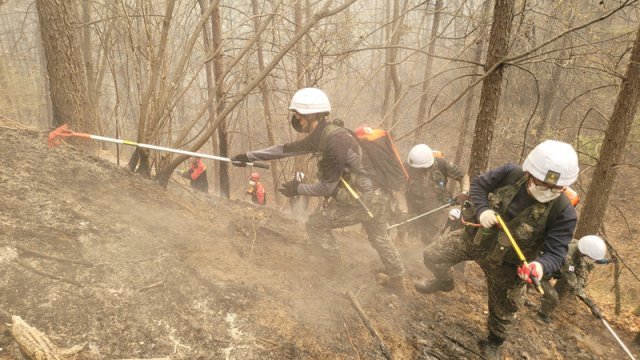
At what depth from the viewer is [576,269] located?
192 inches

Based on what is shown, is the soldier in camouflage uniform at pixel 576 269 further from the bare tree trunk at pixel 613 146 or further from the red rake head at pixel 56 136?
the red rake head at pixel 56 136

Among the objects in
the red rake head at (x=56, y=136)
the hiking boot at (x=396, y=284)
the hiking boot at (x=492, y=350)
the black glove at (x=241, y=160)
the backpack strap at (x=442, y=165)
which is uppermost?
the red rake head at (x=56, y=136)

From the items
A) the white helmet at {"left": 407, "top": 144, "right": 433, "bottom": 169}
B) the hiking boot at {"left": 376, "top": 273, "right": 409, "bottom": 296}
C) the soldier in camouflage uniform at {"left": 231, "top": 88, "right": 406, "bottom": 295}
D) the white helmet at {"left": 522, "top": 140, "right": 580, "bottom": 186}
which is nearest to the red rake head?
the soldier in camouflage uniform at {"left": 231, "top": 88, "right": 406, "bottom": 295}

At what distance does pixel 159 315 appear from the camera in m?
2.85

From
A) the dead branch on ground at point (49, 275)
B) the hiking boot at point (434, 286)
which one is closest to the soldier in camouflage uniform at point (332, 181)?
the hiking boot at point (434, 286)

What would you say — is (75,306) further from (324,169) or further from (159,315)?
(324,169)

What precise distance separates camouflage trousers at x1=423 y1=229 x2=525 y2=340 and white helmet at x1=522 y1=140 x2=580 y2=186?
101 centimetres

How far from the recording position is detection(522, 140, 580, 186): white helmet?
2.86 metres

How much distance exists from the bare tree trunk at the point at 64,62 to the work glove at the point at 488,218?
5.32m

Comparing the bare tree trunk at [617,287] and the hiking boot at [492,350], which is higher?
the hiking boot at [492,350]

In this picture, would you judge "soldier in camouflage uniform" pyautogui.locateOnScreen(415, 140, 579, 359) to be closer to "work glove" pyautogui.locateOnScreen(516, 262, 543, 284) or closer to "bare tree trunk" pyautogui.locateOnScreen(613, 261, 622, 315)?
"work glove" pyautogui.locateOnScreen(516, 262, 543, 284)

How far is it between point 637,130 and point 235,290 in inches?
589

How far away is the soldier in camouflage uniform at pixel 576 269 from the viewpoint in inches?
182

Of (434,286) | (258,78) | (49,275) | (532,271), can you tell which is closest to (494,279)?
(532,271)
